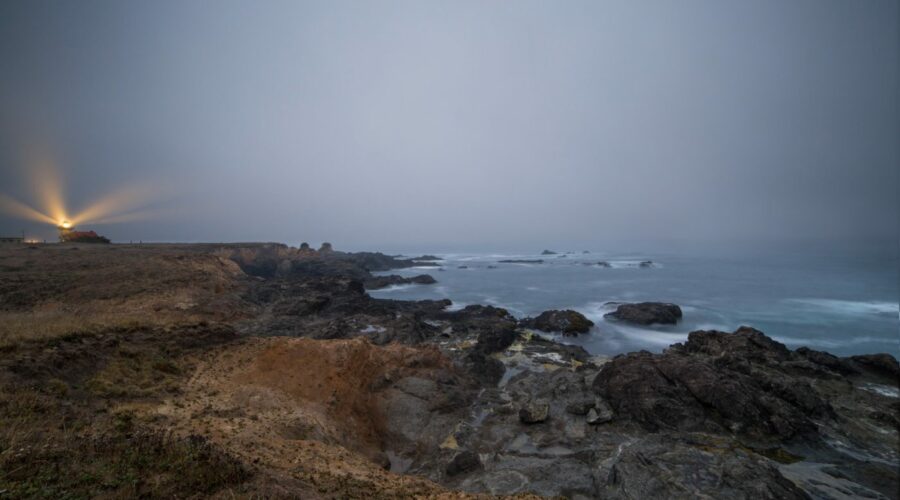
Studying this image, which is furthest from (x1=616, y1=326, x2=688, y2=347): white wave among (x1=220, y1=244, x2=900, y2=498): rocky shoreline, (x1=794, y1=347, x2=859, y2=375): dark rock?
(x1=794, y1=347, x2=859, y2=375): dark rock

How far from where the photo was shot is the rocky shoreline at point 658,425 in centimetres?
1109

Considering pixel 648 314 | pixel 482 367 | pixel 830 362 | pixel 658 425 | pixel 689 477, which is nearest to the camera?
pixel 689 477

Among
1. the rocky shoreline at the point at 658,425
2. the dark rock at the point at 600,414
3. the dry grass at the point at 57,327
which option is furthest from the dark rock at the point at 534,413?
the dry grass at the point at 57,327

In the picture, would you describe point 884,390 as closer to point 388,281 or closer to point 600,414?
point 600,414

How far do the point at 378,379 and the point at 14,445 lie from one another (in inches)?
501

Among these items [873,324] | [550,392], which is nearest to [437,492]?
[550,392]

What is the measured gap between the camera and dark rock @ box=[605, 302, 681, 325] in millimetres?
37144

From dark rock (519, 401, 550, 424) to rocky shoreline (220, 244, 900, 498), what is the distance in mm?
66

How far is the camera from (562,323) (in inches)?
1330

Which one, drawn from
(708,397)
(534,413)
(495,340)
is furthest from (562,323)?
(534,413)

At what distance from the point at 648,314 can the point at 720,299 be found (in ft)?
83.7

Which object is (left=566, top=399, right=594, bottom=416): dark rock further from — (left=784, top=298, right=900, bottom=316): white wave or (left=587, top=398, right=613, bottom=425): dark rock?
(left=784, top=298, right=900, bottom=316): white wave

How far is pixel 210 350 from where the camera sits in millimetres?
15859

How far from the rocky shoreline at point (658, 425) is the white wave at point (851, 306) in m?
34.6
